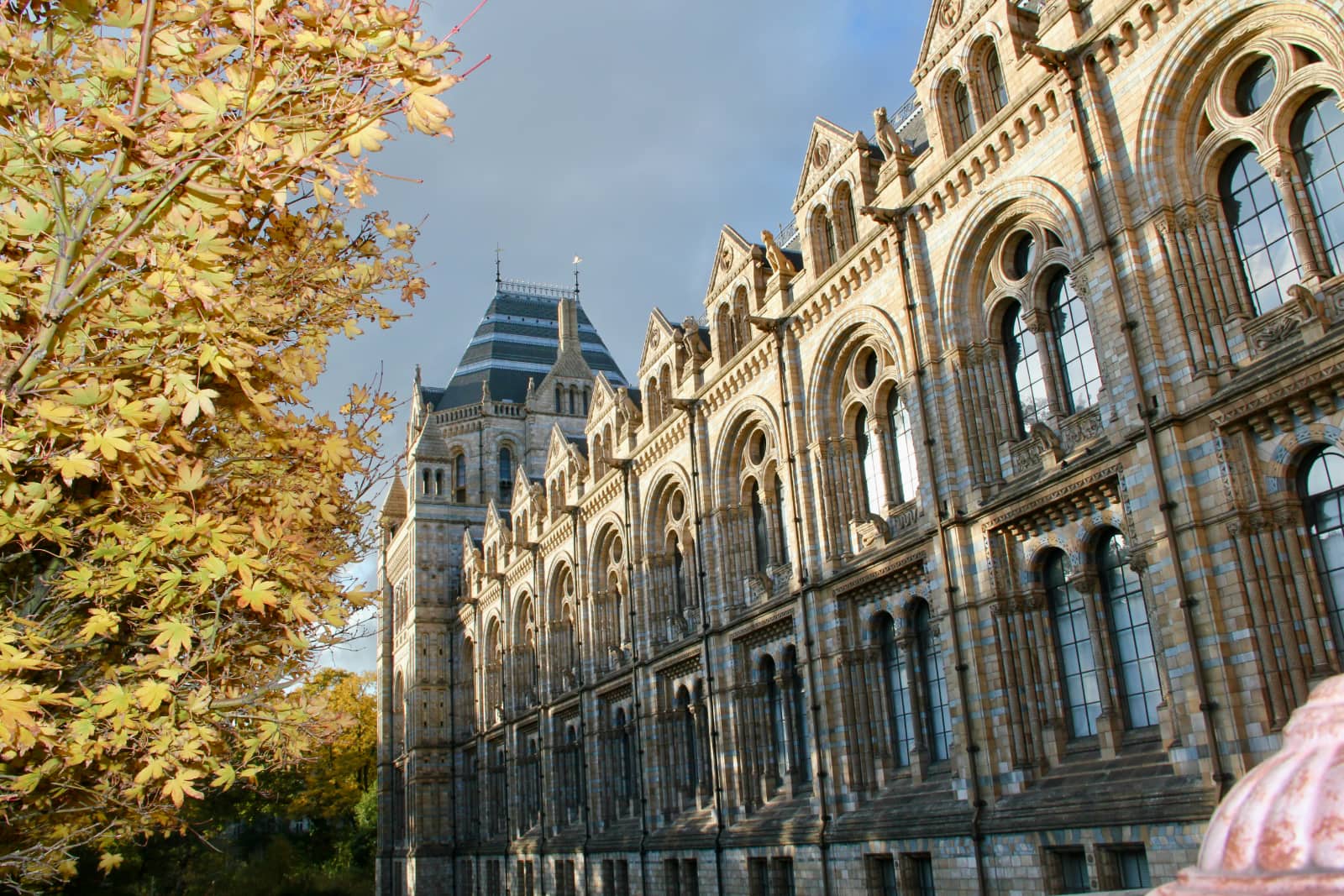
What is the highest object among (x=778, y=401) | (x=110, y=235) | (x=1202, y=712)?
(x=778, y=401)

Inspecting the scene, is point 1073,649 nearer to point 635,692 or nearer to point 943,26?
point 943,26

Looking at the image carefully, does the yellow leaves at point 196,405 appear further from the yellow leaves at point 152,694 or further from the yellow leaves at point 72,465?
the yellow leaves at point 152,694


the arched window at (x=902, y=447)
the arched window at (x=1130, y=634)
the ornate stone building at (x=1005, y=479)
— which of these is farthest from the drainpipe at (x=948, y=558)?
the arched window at (x=1130, y=634)

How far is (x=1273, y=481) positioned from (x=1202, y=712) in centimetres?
305

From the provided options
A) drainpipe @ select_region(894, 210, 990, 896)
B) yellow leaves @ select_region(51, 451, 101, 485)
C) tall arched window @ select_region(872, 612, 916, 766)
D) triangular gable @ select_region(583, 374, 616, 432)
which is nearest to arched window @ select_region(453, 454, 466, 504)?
triangular gable @ select_region(583, 374, 616, 432)

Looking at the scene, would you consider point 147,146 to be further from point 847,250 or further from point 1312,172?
point 847,250

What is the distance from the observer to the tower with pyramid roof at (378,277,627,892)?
5350cm

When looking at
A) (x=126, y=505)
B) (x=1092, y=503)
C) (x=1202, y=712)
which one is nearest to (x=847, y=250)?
(x=1092, y=503)

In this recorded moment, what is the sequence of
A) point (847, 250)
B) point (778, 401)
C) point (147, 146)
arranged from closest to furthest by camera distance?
point (147, 146)
point (847, 250)
point (778, 401)

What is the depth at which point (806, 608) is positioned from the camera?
2331 cm

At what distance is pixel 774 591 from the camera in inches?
1011

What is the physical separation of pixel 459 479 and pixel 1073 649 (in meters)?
45.6

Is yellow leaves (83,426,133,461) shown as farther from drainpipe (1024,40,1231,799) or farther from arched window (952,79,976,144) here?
arched window (952,79,976,144)

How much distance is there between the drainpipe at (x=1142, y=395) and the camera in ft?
44.7
